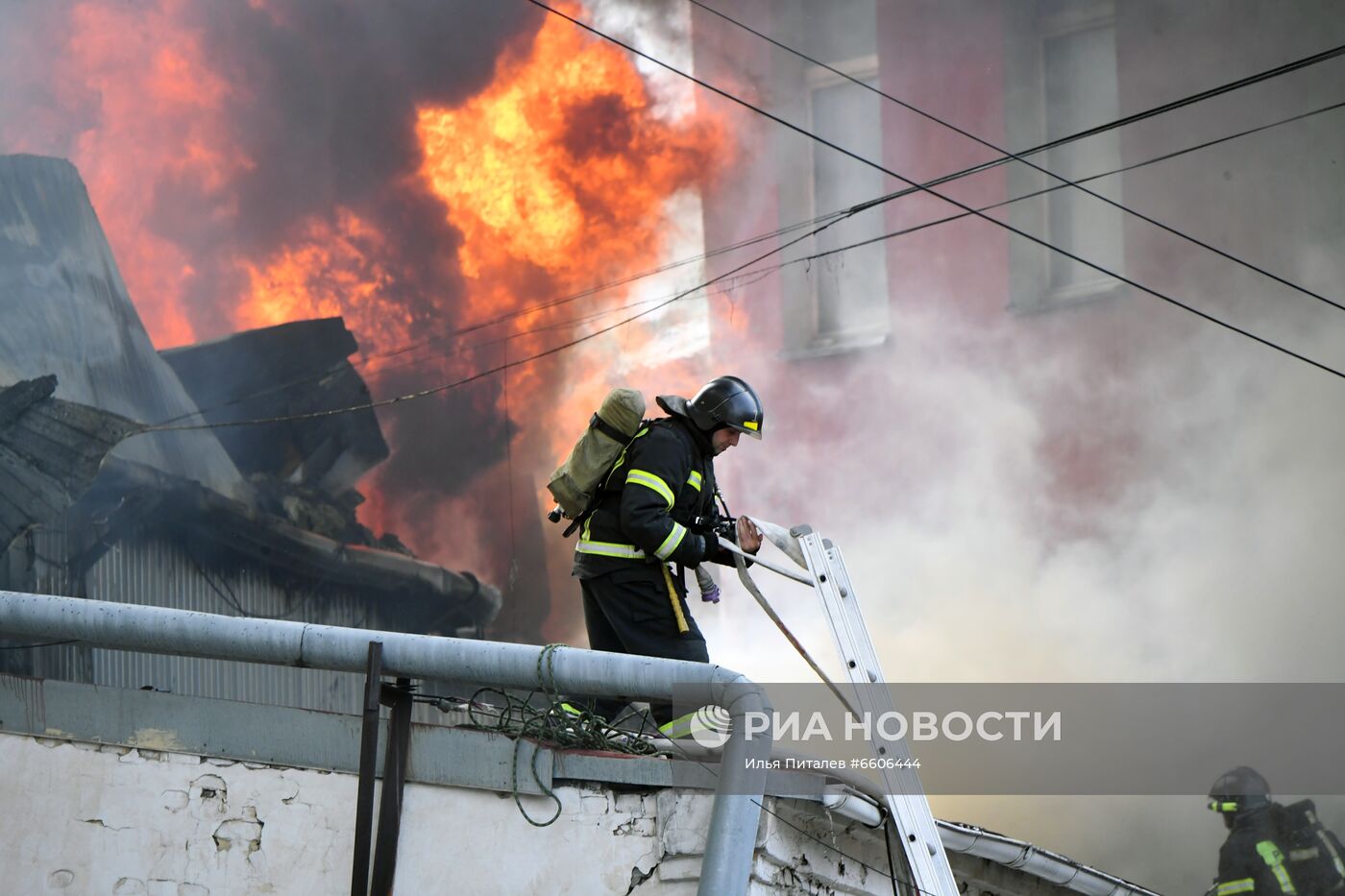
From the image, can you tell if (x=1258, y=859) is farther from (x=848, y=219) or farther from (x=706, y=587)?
(x=848, y=219)

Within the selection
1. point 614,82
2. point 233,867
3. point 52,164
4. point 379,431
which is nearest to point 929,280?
point 614,82

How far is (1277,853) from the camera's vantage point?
665 centimetres

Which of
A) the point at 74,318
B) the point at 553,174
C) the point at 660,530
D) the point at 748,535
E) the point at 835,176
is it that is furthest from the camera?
the point at 553,174

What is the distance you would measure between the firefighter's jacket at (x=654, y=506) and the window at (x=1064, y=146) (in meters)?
8.00

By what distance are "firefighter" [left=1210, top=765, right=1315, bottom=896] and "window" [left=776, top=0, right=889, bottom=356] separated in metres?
6.90

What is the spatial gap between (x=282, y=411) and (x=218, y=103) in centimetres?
353

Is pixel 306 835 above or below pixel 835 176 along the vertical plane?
below

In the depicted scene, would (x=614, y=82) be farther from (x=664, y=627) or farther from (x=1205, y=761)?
(x=664, y=627)

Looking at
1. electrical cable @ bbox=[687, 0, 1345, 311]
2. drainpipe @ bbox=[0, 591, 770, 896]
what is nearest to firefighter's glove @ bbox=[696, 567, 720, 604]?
drainpipe @ bbox=[0, 591, 770, 896]

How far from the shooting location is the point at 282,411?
13.8 m

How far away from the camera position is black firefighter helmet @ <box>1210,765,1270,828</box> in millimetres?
6918

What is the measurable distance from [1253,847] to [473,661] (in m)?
4.59

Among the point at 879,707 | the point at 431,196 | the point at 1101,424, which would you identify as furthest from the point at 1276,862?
the point at 431,196

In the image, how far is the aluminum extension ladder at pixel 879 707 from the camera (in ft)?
13.0
